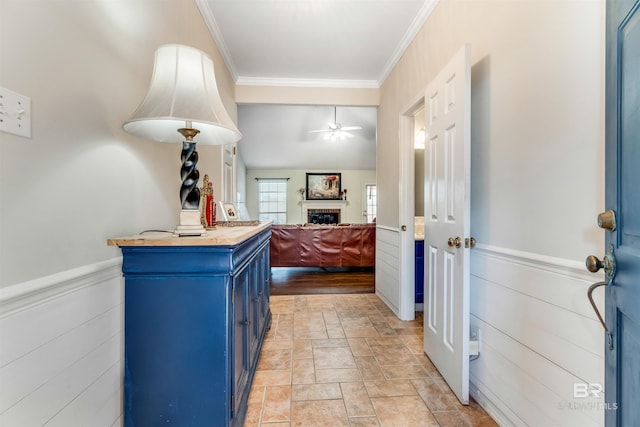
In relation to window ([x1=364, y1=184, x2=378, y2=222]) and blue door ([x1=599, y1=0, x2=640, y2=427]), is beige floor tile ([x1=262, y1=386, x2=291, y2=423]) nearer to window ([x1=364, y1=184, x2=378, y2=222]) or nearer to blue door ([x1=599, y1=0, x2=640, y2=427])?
blue door ([x1=599, y1=0, x2=640, y2=427])

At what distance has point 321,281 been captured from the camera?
469cm

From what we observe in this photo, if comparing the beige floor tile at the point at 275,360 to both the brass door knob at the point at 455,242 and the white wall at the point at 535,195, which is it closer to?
the white wall at the point at 535,195

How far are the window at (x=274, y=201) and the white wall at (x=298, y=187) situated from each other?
13 centimetres

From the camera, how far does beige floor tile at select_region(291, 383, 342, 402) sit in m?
1.77

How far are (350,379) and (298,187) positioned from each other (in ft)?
25.6

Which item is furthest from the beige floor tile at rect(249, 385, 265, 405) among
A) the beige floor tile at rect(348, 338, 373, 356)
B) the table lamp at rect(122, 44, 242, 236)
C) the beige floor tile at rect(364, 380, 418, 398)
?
the table lamp at rect(122, 44, 242, 236)

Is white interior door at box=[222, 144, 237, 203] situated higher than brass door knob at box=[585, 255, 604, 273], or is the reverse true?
white interior door at box=[222, 144, 237, 203]

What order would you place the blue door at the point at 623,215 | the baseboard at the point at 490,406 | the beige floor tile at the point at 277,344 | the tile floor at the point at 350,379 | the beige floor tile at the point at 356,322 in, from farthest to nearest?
the beige floor tile at the point at 356,322, the beige floor tile at the point at 277,344, the tile floor at the point at 350,379, the baseboard at the point at 490,406, the blue door at the point at 623,215

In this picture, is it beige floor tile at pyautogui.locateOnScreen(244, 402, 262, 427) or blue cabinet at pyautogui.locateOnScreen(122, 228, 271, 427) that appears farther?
beige floor tile at pyautogui.locateOnScreen(244, 402, 262, 427)

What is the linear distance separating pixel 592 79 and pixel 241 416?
2066 mm

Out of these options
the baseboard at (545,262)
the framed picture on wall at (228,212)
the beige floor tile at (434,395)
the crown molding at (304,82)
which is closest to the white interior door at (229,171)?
the framed picture on wall at (228,212)

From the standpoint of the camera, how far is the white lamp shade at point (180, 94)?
1091 mm

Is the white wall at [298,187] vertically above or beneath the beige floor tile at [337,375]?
above

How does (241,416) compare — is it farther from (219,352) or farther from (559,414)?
(559,414)
